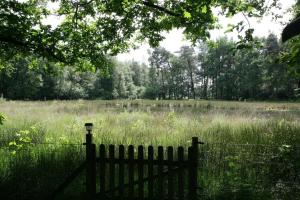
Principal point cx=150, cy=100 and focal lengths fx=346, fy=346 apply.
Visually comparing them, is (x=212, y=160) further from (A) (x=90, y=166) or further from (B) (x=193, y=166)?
(A) (x=90, y=166)

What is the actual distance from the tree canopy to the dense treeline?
50674 mm

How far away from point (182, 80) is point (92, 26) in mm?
101276

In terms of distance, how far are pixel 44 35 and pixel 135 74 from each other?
122059mm

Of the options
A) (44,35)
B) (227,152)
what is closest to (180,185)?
(227,152)

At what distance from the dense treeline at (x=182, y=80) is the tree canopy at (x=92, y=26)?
50.7m

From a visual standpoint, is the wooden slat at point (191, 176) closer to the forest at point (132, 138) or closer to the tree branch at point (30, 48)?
the forest at point (132, 138)

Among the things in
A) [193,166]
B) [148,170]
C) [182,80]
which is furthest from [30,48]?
[182,80]

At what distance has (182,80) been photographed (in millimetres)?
110750

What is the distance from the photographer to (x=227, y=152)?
8.53 m

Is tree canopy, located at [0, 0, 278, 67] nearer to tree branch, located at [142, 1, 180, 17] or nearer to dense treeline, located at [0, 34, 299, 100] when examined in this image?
tree branch, located at [142, 1, 180, 17]

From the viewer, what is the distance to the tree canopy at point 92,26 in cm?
838

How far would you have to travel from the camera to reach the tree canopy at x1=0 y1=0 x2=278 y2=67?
330 inches

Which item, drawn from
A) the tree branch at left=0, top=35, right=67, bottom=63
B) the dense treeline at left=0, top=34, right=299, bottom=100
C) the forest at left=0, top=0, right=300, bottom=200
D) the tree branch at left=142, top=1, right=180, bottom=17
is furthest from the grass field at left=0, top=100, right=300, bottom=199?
the dense treeline at left=0, top=34, right=299, bottom=100

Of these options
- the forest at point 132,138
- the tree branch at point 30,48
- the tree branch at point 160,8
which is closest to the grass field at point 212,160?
the forest at point 132,138
